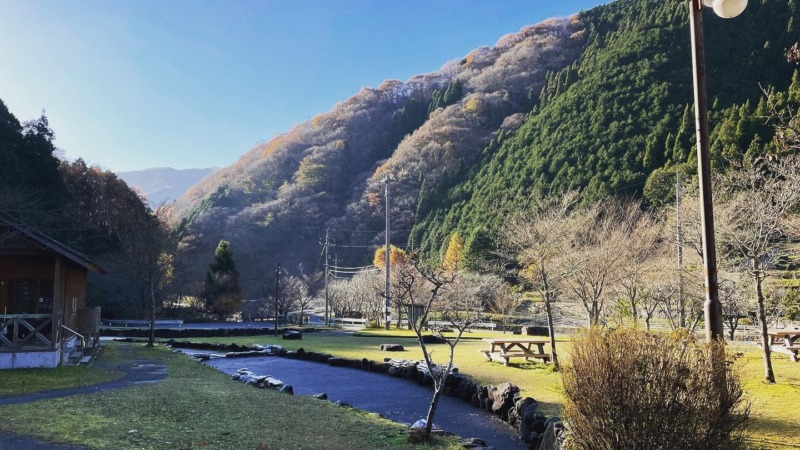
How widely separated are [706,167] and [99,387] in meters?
13.0

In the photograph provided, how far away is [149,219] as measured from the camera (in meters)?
41.5

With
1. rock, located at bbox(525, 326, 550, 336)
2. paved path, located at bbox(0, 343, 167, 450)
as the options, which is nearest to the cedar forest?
rock, located at bbox(525, 326, 550, 336)

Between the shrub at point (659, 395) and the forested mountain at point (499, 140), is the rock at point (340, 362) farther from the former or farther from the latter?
the forested mountain at point (499, 140)

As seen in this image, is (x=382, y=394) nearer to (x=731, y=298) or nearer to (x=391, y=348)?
(x=391, y=348)

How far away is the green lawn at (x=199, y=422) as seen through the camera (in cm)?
747

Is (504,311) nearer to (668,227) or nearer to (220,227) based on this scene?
(668,227)

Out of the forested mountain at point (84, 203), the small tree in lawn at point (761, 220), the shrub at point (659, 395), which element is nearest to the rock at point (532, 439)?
the shrub at point (659, 395)

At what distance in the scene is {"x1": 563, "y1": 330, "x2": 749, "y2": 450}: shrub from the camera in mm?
4691

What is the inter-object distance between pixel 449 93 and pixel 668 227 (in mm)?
62189

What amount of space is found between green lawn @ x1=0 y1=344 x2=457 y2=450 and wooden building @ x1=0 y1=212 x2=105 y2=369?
5212mm

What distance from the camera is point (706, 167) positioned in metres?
5.88

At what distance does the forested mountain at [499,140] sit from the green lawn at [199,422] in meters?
32.9

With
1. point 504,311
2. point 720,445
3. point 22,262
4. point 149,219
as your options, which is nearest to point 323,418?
point 720,445

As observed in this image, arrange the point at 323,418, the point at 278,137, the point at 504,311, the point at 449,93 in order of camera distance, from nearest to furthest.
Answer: the point at 323,418 < the point at 504,311 < the point at 449,93 < the point at 278,137
